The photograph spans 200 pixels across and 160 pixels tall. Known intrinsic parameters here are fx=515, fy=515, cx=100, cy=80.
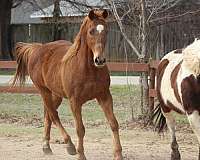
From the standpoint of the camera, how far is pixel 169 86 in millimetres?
7020

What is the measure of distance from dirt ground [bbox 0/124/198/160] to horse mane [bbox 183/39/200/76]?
74.1 inches

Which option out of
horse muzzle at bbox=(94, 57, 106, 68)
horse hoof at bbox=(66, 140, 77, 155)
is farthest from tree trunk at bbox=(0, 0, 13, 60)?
horse muzzle at bbox=(94, 57, 106, 68)

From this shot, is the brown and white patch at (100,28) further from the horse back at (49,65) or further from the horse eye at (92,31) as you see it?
the horse back at (49,65)

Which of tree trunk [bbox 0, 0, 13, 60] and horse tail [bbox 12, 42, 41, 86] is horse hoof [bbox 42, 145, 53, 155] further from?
tree trunk [bbox 0, 0, 13, 60]

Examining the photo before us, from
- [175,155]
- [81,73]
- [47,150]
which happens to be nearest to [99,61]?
[81,73]

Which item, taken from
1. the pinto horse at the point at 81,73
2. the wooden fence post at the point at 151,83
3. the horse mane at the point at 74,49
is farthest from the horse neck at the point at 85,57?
the wooden fence post at the point at 151,83

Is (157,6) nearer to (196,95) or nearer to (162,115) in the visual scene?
(162,115)

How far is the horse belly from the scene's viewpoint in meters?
6.86

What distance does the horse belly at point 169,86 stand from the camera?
22.5 ft

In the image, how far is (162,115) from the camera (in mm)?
8141

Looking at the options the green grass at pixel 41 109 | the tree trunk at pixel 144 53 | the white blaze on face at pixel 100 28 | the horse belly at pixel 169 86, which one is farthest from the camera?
the green grass at pixel 41 109

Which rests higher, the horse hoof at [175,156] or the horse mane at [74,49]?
the horse mane at [74,49]

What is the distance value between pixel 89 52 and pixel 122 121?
14.6 ft

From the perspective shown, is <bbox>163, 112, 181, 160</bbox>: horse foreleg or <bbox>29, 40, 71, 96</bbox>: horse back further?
<bbox>29, 40, 71, 96</bbox>: horse back
